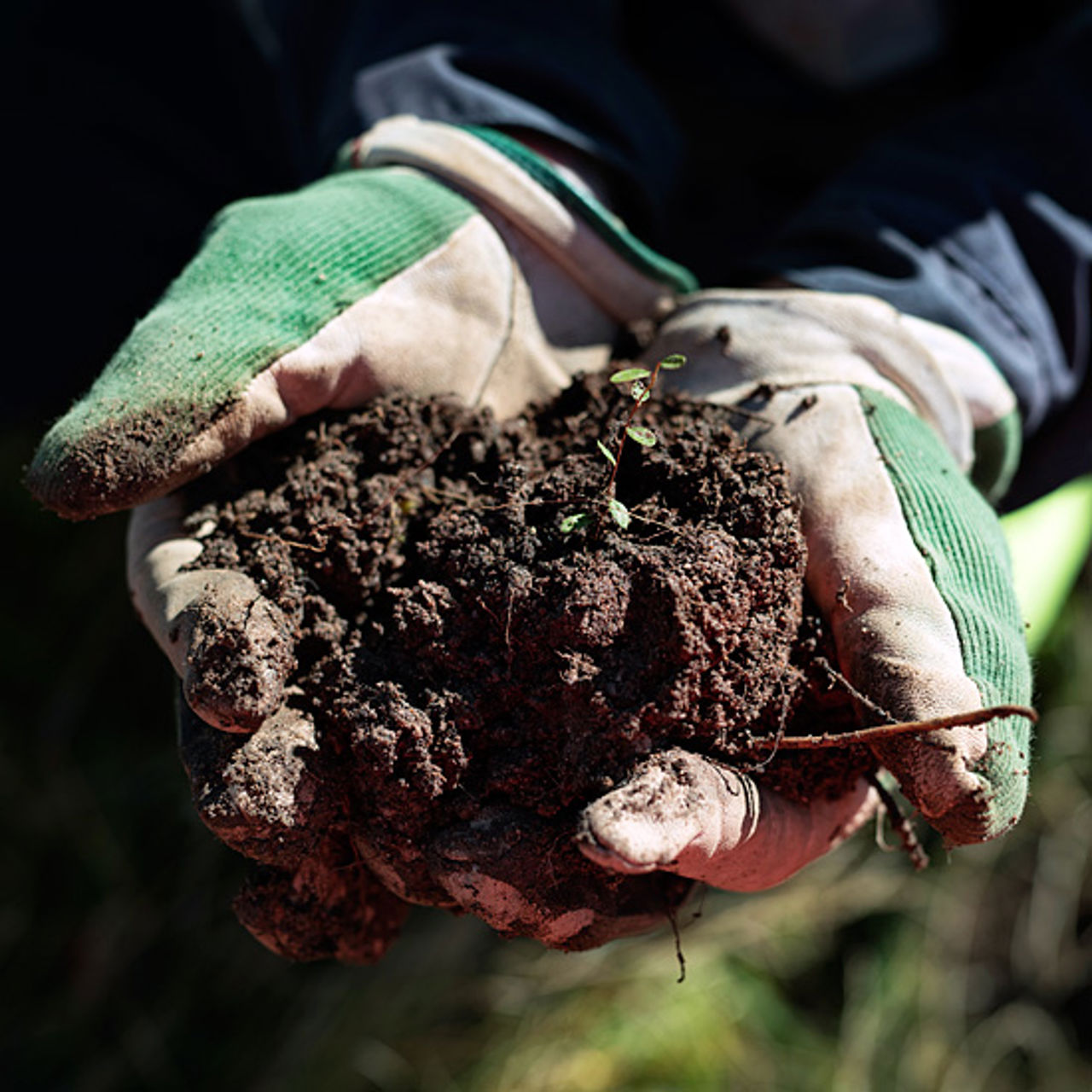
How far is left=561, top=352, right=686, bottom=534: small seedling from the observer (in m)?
0.95

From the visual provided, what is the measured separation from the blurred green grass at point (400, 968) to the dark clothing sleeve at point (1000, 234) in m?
0.67

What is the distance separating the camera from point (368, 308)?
3.57 feet

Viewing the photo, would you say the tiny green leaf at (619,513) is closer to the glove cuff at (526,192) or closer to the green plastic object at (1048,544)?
the glove cuff at (526,192)

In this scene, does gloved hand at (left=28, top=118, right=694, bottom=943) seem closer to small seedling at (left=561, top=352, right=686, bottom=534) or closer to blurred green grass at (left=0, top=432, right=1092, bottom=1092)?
small seedling at (left=561, top=352, right=686, bottom=534)

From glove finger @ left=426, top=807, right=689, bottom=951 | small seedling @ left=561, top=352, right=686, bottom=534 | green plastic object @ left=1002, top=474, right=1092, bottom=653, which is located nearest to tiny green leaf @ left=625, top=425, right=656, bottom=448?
small seedling @ left=561, top=352, right=686, bottom=534

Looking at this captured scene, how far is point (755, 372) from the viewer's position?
113 cm

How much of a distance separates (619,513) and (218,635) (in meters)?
0.38

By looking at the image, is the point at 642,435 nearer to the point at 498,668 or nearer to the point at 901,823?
the point at 498,668

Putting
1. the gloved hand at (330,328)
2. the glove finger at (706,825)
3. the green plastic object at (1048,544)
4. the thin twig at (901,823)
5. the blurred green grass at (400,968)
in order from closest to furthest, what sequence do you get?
1. the glove finger at (706,825)
2. the gloved hand at (330,328)
3. the thin twig at (901,823)
4. the green plastic object at (1048,544)
5. the blurred green grass at (400,968)

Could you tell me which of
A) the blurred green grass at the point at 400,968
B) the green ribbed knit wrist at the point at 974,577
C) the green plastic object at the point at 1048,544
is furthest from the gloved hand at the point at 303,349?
the blurred green grass at the point at 400,968

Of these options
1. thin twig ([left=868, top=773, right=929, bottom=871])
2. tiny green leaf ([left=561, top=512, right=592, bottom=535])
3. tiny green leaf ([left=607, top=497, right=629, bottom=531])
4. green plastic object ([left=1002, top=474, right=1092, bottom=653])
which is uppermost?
tiny green leaf ([left=607, top=497, right=629, bottom=531])

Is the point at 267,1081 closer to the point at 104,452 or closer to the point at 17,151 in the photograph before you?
the point at 104,452

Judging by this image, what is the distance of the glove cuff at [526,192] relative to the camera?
1.20 meters

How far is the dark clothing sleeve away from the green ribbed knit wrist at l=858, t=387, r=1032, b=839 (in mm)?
295
